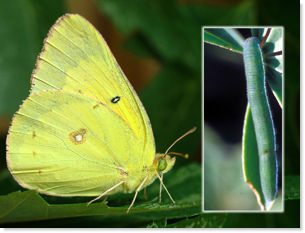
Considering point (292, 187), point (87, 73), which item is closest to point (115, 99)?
point (87, 73)

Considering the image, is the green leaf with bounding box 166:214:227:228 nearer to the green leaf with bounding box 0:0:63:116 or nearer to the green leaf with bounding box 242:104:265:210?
the green leaf with bounding box 242:104:265:210

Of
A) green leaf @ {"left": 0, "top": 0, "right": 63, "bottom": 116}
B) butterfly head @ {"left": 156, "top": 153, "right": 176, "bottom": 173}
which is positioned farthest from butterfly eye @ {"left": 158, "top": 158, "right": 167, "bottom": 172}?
green leaf @ {"left": 0, "top": 0, "right": 63, "bottom": 116}

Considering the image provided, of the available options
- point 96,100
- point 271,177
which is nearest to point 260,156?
point 271,177

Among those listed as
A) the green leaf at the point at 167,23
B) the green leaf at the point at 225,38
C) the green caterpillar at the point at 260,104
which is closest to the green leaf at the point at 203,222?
the green caterpillar at the point at 260,104

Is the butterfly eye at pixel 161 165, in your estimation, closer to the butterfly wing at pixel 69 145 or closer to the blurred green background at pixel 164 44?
the butterfly wing at pixel 69 145

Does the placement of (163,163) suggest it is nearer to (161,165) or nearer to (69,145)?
(161,165)

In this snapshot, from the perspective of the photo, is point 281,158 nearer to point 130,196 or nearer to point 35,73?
point 130,196

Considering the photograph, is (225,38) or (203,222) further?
(225,38)
